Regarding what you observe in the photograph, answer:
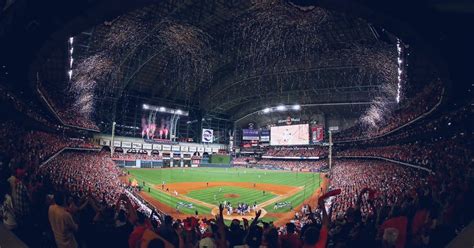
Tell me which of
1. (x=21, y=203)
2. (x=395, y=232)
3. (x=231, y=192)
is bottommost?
(x=231, y=192)

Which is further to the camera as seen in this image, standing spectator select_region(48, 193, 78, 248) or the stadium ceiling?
the stadium ceiling

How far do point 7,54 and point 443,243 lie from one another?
47.3 ft

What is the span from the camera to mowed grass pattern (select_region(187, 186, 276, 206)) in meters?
29.6

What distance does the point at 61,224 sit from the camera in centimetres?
477

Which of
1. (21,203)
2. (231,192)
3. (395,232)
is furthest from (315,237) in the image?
(231,192)

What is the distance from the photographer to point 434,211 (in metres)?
6.43

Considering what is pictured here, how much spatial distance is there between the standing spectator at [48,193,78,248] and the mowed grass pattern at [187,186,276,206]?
2371cm

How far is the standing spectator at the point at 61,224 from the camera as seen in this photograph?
15.5 ft

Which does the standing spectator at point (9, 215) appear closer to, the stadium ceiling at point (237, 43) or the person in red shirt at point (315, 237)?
the person in red shirt at point (315, 237)

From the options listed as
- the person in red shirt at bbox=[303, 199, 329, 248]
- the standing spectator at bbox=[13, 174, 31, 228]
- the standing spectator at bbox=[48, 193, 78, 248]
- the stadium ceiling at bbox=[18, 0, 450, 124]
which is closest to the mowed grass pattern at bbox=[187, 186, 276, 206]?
the stadium ceiling at bbox=[18, 0, 450, 124]

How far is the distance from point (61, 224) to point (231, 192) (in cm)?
3114

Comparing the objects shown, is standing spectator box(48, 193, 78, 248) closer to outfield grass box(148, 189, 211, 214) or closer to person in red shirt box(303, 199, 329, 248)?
person in red shirt box(303, 199, 329, 248)

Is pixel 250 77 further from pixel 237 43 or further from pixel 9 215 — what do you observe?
pixel 9 215

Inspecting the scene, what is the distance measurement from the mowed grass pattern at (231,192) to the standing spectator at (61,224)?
23.7 metres
